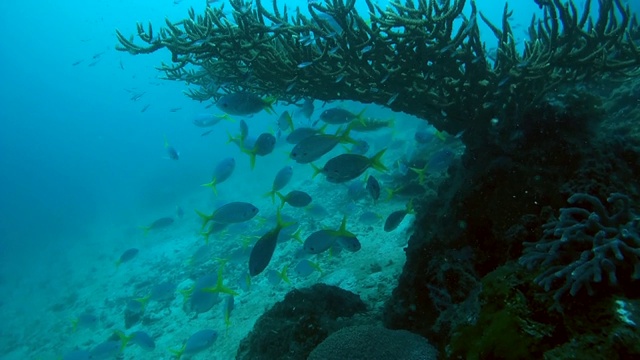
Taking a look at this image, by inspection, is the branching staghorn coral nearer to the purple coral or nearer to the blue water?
the purple coral

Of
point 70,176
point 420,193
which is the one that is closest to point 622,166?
point 420,193

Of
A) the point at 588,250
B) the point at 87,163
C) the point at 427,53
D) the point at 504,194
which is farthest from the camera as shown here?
the point at 87,163

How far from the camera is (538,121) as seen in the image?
3102 mm

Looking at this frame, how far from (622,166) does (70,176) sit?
324 ft

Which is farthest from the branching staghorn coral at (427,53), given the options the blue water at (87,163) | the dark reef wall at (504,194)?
the blue water at (87,163)

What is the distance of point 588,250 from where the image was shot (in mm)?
1951

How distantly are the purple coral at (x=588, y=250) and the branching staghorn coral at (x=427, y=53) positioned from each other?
4.77ft

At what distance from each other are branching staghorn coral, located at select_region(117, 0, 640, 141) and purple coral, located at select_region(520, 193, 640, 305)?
57.3 inches

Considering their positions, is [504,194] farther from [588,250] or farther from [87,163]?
[87,163]

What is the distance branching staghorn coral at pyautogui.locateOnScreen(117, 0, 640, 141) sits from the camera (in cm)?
329

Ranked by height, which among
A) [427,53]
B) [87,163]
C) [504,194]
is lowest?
[504,194]

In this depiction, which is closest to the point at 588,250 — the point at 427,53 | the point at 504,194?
the point at 504,194

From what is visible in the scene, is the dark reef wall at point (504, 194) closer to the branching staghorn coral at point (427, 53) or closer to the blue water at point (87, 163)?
the branching staghorn coral at point (427, 53)

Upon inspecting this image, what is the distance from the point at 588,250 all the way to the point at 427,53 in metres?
2.32
